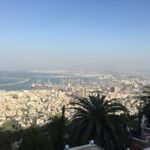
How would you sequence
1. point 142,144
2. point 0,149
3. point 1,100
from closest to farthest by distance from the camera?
1. point 0,149
2. point 142,144
3. point 1,100

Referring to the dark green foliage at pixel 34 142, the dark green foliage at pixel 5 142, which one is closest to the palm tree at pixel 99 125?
the dark green foliage at pixel 34 142

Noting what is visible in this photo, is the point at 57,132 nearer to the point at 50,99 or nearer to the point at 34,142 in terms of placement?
the point at 34,142

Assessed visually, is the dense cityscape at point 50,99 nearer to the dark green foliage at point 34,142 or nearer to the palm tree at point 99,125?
the palm tree at point 99,125

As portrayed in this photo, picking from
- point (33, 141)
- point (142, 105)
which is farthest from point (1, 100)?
point (33, 141)

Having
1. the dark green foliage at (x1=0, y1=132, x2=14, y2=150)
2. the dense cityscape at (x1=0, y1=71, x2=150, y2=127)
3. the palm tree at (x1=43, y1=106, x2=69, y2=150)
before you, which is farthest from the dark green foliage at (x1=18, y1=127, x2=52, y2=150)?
the dense cityscape at (x1=0, y1=71, x2=150, y2=127)

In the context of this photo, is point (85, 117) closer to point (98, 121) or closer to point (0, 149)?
point (98, 121)

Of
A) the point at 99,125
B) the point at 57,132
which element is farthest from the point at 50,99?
the point at 99,125

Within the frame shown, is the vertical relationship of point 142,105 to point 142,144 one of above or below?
above

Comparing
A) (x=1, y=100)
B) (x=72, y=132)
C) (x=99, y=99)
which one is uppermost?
(x=99, y=99)
